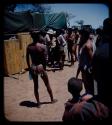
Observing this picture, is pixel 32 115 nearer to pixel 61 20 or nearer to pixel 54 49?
pixel 54 49

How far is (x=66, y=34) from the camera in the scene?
10.9m

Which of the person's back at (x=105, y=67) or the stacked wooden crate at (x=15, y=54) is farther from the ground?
the person's back at (x=105, y=67)

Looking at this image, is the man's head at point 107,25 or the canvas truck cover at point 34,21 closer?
the man's head at point 107,25

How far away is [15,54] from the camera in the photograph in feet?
26.3

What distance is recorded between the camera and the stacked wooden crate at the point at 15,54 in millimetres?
7727

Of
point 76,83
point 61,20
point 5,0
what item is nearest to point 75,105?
point 76,83

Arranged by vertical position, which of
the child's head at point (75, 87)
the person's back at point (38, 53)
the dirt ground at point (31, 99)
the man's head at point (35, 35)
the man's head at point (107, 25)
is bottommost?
the dirt ground at point (31, 99)

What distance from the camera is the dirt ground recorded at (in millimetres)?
4648

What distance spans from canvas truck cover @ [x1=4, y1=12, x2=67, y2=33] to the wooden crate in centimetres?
34

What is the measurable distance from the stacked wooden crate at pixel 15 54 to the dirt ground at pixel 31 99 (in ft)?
0.66

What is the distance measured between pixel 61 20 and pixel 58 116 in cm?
641

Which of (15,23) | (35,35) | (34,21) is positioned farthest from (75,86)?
(34,21)

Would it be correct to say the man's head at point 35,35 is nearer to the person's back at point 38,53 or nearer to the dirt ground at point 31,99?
the person's back at point 38,53

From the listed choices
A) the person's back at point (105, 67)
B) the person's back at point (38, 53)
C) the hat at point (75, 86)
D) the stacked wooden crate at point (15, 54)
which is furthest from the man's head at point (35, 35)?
the stacked wooden crate at point (15, 54)
